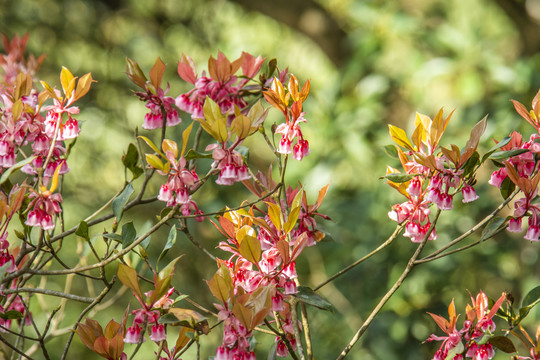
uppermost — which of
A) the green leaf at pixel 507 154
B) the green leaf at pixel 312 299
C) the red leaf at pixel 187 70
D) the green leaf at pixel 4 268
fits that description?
the red leaf at pixel 187 70

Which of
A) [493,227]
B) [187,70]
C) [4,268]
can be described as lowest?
[493,227]

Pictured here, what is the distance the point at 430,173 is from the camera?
69 cm

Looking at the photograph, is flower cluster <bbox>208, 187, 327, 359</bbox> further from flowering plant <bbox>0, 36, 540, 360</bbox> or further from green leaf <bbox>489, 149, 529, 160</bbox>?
green leaf <bbox>489, 149, 529, 160</bbox>

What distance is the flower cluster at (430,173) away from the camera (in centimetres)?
66

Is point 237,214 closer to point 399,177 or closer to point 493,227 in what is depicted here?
point 399,177

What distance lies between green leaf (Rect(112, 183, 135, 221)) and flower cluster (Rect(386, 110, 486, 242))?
1.04 feet

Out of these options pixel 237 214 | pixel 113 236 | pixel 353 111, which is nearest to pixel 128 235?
pixel 113 236

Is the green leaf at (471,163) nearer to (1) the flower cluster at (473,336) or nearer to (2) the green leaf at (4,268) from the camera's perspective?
(1) the flower cluster at (473,336)

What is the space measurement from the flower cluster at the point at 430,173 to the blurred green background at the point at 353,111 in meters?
0.98

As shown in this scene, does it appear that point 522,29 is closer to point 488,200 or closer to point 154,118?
point 488,200

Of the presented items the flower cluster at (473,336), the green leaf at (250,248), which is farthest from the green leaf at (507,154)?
the green leaf at (250,248)

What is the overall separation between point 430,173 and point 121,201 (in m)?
0.37

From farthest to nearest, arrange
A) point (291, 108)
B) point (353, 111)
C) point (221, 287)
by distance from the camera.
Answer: point (353, 111) → point (291, 108) → point (221, 287)

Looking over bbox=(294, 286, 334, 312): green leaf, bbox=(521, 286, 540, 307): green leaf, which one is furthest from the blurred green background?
bbox=(294, 286, 334, 312): green leaf
